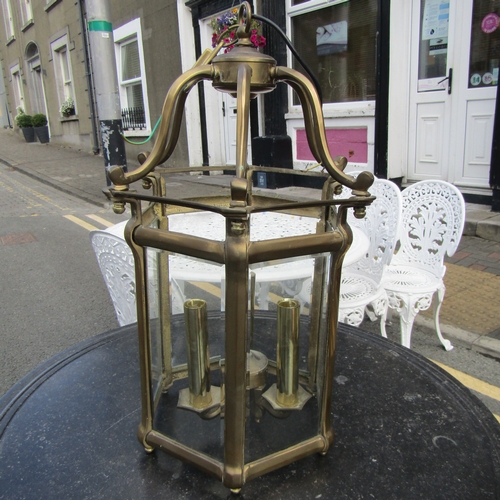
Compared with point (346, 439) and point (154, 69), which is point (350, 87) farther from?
point (346, 439)

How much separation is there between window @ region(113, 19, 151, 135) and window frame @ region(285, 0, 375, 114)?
13.8ft

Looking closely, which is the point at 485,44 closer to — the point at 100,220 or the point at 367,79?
the point at 367,79

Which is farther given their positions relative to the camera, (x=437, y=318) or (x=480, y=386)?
(x=437, y=318)

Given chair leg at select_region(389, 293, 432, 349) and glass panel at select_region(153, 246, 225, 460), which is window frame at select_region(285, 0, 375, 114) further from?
glass panel at select_region(153, 246, 225, 460)

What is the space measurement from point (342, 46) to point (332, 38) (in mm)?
213

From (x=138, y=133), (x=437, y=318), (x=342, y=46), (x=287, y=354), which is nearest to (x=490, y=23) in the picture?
(x=342, y=46)

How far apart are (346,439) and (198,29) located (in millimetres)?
8245

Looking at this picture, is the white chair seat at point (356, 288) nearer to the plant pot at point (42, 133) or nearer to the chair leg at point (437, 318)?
the chair leg at point (437, 318)

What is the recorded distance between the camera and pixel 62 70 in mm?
14039

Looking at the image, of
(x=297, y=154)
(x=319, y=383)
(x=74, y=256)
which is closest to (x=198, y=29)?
(x=297, y=154)

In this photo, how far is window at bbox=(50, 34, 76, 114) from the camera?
13.5 meters

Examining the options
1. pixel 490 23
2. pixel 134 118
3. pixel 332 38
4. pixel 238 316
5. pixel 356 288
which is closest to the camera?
pixel 238 316

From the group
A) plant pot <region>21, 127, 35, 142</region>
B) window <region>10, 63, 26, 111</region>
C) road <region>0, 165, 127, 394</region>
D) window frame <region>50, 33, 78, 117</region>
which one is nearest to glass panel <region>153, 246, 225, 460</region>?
road <region>0, 165, 127, 394</region>

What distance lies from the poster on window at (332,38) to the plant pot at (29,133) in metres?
13.5
